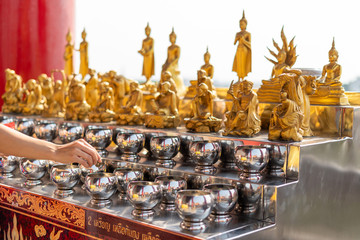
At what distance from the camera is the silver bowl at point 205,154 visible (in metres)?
1.73

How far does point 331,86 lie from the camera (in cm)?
202

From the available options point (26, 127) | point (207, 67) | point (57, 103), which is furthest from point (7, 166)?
point (207, 67)

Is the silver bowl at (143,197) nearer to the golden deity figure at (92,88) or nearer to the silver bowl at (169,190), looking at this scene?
the silver bowl at (169,190)

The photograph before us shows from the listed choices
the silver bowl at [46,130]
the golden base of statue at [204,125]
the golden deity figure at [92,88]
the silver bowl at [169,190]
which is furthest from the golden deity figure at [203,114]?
the golden deity figure at [92,88]

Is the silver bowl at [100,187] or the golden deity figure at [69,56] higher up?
the golden deity figure at [69,56]

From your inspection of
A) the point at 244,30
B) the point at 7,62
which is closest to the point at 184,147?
the point at 244,30

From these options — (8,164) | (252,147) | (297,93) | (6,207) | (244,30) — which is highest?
(244,30)

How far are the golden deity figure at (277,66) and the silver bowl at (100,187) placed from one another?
0.92m

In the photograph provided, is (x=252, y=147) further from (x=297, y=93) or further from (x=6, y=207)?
(x=6, y=207)

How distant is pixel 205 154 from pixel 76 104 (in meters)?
1.21

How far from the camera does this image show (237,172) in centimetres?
175

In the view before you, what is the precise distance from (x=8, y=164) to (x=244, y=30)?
137 centimetres

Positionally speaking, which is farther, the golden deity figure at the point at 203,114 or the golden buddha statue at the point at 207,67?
the golden buddha statue at the point at 207,67

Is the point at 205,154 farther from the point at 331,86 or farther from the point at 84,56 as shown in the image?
the point at 84,56
